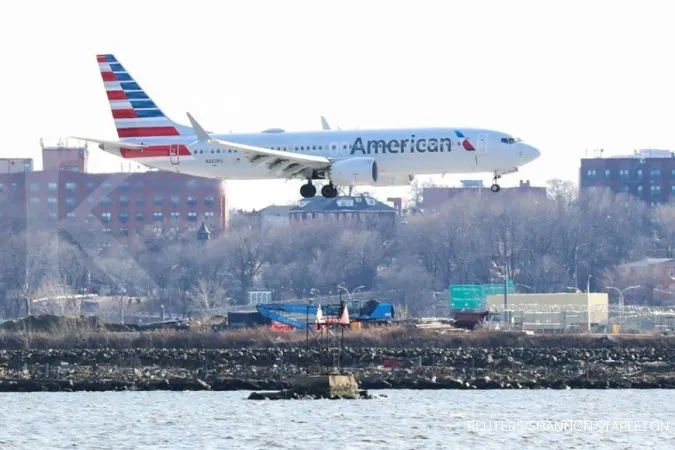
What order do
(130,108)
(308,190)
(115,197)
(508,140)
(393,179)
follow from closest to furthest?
(508,140)
(393,179)
(308,190)
(130,108)
(115,197)

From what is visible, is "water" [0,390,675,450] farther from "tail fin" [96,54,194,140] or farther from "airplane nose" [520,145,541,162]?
"tail fin" [96,54,194,140]

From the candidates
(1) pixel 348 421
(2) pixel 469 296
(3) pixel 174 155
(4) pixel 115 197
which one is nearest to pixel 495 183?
(3) pixel 174 155

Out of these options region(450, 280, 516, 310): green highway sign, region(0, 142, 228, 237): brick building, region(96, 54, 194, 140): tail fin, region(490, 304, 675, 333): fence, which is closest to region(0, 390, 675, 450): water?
region(96, 54, 194, 140): tail fin

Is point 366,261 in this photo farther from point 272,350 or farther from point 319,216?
point 272,350

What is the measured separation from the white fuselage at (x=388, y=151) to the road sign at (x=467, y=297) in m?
44.2

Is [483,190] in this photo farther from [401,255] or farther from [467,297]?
[467,297]

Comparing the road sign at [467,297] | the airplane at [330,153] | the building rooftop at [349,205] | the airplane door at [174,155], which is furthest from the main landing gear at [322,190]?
the building rooftop at [349,205]

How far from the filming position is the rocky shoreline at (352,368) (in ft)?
264

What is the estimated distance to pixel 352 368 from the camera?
283ft

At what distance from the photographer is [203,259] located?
534 feet

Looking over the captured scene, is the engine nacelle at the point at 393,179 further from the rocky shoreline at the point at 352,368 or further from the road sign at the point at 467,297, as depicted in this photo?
the road sign at the point at 467,297

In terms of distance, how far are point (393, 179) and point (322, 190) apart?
126 inches

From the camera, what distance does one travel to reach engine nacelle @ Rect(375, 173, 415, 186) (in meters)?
85.8

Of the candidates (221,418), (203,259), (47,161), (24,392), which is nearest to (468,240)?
(203,259)
